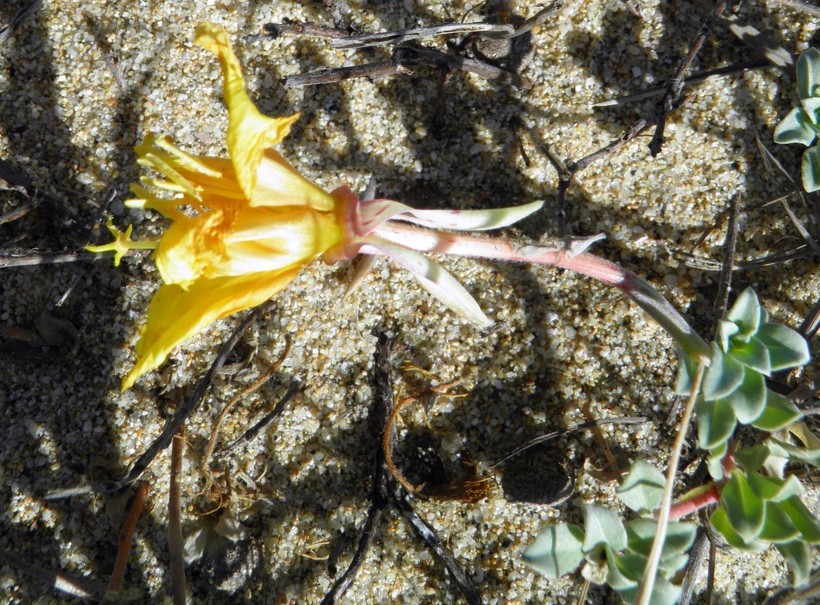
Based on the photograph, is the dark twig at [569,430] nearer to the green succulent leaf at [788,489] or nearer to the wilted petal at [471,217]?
the green succulent leaf at [788,489]

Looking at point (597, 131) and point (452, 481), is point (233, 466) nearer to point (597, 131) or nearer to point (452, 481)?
point (452, 481)

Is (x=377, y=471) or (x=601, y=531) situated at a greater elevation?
(x=601, y=531)

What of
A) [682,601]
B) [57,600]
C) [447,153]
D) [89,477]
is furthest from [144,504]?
[682,601]

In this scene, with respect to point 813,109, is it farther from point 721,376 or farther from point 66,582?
point 66,582

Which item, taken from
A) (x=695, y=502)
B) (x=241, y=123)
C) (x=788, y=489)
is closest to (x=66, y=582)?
(x=241, y=123)

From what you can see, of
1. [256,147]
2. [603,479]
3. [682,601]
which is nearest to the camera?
[256,147]

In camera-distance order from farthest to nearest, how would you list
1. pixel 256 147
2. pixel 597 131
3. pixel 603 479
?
pixel 597 131, pixel 603 479, pixel 256 147
